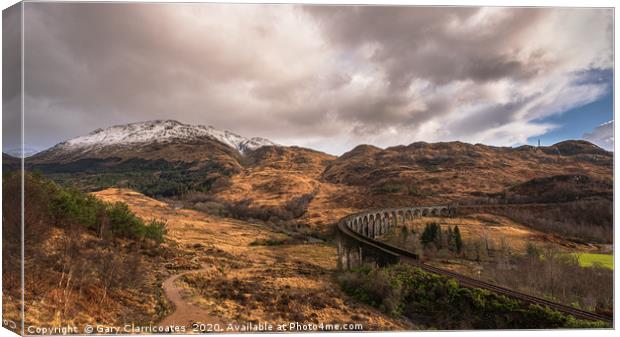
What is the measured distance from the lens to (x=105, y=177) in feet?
169

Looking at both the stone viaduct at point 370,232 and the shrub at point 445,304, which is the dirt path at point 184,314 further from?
the stone viaduct at point 370,232

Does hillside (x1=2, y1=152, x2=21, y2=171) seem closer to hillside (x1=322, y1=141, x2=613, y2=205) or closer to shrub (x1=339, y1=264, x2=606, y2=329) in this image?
shrub (x1=339, y1=264, x2=606, y2=329)

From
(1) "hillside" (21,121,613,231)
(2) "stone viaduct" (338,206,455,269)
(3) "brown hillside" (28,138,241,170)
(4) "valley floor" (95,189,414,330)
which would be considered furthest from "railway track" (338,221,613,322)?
(3) "brown hillside" (28,138,241,170)

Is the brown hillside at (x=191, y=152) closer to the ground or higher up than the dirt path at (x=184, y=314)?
higher up

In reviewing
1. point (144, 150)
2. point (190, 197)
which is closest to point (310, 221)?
point (190, 197)

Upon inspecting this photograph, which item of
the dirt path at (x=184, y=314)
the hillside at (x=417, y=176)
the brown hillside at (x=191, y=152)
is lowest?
the dirt path at (x=184, y=314)

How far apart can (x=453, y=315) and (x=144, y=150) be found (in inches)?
4663

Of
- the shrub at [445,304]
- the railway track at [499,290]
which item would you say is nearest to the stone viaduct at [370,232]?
the railway track at [499,290]

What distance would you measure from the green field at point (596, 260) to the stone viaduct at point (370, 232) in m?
8.42

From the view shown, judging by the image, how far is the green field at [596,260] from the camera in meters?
11.1

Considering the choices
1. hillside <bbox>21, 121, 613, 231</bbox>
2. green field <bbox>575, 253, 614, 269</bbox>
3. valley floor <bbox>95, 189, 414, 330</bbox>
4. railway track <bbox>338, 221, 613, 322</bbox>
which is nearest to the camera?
railway track <bbox>338, 221, 613, 322</bbox>

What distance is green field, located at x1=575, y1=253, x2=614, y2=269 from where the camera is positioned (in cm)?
1105

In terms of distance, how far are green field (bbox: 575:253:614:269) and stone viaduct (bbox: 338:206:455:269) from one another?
8424 mm

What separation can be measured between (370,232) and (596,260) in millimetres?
39539
